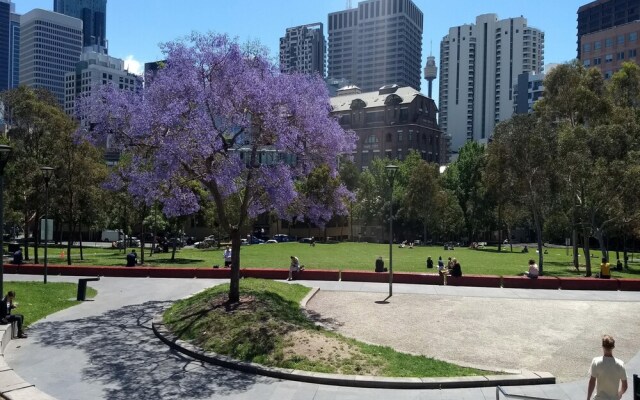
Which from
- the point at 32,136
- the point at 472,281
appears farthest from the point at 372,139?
the point at 472,281

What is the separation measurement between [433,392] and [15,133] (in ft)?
126

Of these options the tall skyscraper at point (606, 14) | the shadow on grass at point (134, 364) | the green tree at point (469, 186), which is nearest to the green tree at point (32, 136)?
the shadow on grass at point (134, 364)

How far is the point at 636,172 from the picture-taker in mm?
34812

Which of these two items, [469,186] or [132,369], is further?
[469,186]

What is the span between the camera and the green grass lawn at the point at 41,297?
1977 centimetres

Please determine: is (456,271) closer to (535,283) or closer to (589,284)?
(535,283)

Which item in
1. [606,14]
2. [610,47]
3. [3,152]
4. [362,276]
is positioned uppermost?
[606,14]

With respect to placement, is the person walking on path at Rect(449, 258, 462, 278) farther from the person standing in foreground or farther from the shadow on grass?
the person standing in foreground

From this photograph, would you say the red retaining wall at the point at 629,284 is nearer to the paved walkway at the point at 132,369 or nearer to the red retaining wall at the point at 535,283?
the red retaining wall at the point at 535,283

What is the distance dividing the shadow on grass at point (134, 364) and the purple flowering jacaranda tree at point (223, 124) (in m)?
4.10

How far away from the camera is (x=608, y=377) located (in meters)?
8.45

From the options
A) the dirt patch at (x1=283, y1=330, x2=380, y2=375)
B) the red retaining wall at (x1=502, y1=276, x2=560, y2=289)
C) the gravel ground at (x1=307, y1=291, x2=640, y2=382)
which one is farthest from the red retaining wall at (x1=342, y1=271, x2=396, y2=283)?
the dirt patch at (x1=283, y1=330, x2=380, y2=375)

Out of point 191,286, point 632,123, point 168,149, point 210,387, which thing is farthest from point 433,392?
point 632,123

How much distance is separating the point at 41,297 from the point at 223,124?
11.3m
